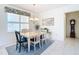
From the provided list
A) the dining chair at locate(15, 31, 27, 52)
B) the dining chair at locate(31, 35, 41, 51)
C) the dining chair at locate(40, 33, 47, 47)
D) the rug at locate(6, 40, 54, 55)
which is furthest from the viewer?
the dining chair at locate(40, 33, 47, 47)

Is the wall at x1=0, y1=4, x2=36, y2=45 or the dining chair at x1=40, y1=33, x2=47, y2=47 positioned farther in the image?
the dining chair at x1=40, y1=33, x2=47, y2=47

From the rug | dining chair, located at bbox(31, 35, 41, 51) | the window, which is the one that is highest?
the window

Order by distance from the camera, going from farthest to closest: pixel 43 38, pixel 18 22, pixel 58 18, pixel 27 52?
pixel 43 38, pixel 58 18, pixel 18 22, pixel 27 52

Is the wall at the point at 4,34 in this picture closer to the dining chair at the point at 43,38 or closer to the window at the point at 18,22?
the window at the point at 18,22

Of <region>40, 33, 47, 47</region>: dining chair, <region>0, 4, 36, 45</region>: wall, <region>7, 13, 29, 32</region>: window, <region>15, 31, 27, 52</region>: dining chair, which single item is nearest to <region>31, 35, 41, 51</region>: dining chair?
<region>40, 33, 47, 47</region>: dining chair

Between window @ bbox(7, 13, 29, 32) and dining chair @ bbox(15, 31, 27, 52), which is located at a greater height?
window @ bbox(7, 13, 29, 32)

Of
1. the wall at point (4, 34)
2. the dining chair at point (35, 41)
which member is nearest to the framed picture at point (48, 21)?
the dining chair at point (35, 41)

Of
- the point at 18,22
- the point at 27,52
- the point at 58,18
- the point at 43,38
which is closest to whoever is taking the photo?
the point at 27,52

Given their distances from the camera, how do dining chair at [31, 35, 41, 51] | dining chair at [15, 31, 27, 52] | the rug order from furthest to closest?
dining chair at [31, 35, 41, 51] < dining chair at [15, 31, 27, 52] < the rug

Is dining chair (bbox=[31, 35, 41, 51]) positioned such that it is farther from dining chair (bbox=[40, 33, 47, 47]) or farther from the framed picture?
the framed picture

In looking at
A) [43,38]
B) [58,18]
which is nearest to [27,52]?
[43,38]

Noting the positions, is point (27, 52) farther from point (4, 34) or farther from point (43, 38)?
point (4, 34)

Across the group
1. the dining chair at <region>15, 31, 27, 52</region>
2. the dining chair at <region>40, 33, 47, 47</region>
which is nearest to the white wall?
the dining chair at <region>40, 33, 47, 47</region>

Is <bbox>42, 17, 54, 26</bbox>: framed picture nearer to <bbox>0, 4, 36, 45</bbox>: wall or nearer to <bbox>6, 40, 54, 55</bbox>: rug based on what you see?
<bbox>6, 40, 54, 55</bbox>: rug
